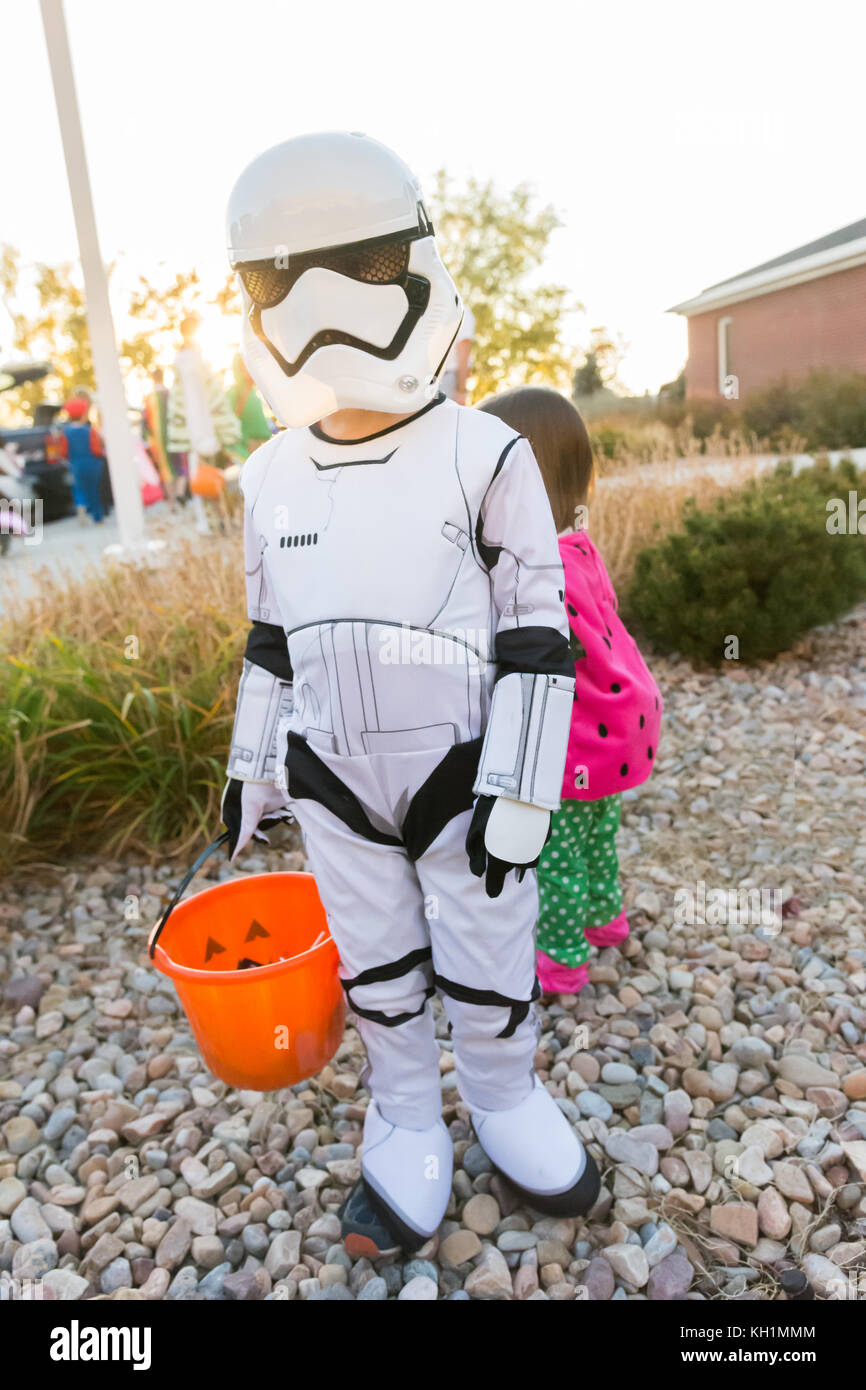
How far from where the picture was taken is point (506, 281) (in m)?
18.8

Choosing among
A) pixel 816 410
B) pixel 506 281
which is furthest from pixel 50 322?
pixel 816 410

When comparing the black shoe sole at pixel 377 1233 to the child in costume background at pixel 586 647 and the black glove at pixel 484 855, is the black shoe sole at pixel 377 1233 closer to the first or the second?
the black glove at pixel 484 855

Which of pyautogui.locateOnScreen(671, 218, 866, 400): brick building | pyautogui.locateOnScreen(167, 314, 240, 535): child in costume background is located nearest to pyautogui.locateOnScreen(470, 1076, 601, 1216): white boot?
pyautogui.locateOnScreen(671, 218, 866, 400): brick building

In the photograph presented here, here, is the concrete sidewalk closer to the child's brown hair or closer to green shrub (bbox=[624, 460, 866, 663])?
green shrub (bbox=[624, 460, 866, 663])

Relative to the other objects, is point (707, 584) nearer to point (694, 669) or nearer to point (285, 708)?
point (694, 669)

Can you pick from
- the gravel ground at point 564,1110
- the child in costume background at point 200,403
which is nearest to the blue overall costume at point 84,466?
the child in costume background at point 200,403

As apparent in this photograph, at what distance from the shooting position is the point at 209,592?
3.70 m

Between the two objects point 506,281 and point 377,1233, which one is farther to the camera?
point 506,281

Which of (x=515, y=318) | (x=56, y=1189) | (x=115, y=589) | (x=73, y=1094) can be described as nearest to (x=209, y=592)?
(x=115, y=589)

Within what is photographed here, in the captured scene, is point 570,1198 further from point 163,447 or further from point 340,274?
point 163,447

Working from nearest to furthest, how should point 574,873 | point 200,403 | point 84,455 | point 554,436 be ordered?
point 554,436
point 574,873
point 200,403
point 84,455

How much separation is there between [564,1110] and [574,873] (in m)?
0.49

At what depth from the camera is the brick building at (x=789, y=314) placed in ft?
17.5

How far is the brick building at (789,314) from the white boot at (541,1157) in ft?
12.0
